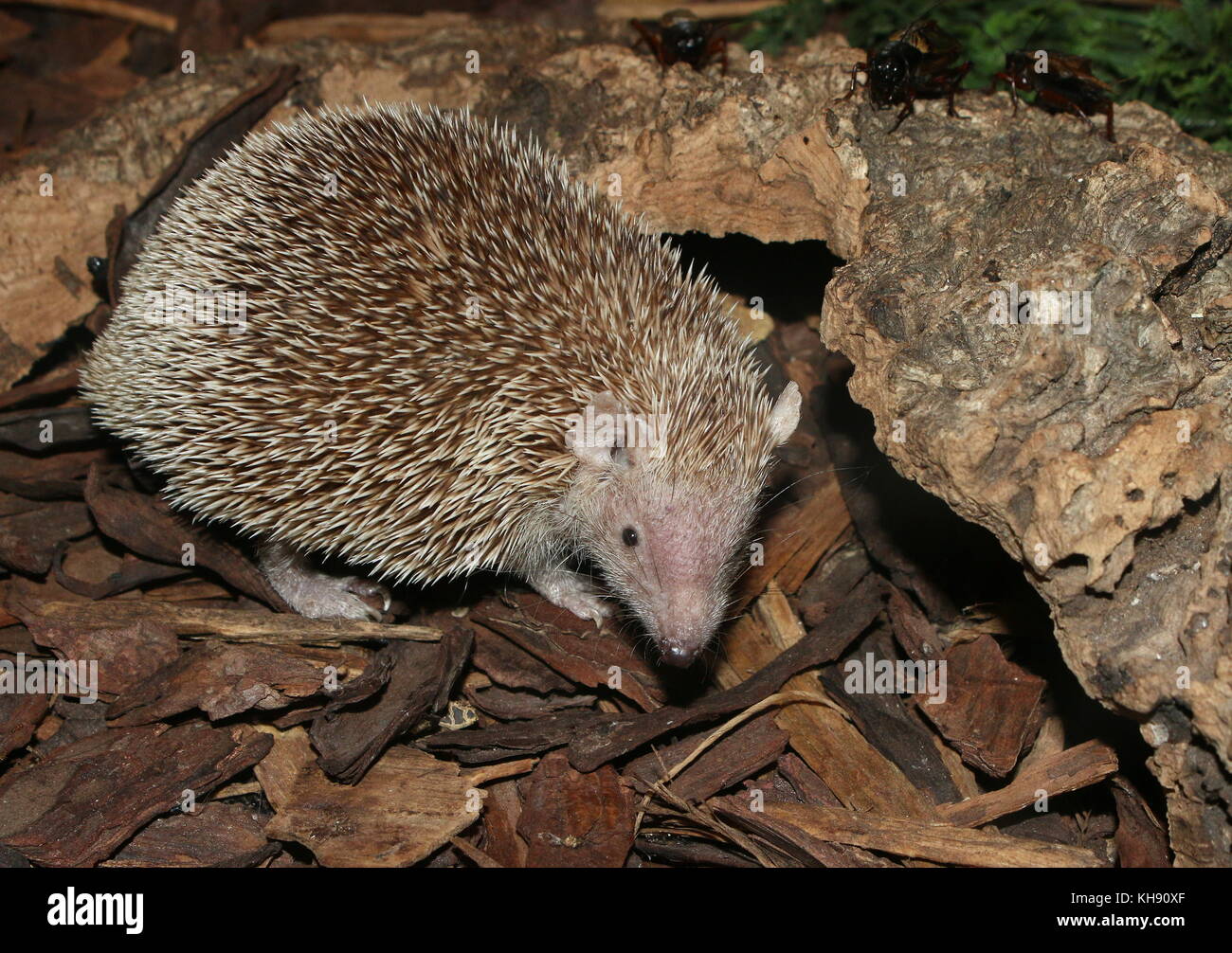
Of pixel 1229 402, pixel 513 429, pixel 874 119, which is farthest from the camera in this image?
pixel 874 119

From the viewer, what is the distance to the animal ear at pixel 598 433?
5.09 metres

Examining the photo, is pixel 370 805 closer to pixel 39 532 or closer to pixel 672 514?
pixel 672 514

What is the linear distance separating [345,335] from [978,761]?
3819mm

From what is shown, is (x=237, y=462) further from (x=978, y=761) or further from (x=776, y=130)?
(x=978, y=761)

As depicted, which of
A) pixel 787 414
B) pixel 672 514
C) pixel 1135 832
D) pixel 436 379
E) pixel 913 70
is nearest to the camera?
pixel 1135 832

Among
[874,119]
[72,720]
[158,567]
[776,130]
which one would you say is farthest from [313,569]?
[874,119]

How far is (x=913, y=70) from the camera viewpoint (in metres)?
5.85

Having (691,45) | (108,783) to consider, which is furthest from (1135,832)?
(691,45)

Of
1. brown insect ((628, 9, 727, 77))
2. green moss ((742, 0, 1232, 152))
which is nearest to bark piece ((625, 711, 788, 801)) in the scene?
brown insect ((628, 9, 727, 77))

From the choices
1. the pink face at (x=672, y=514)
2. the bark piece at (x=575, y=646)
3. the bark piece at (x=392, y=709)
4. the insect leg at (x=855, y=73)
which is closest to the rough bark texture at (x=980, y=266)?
the insect leg at (x=855, y=73)

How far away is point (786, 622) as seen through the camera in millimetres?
5934

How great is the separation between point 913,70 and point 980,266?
Result: 161cm

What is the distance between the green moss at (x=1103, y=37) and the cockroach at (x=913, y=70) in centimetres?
169

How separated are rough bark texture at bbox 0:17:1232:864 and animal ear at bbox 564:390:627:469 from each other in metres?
1.15
